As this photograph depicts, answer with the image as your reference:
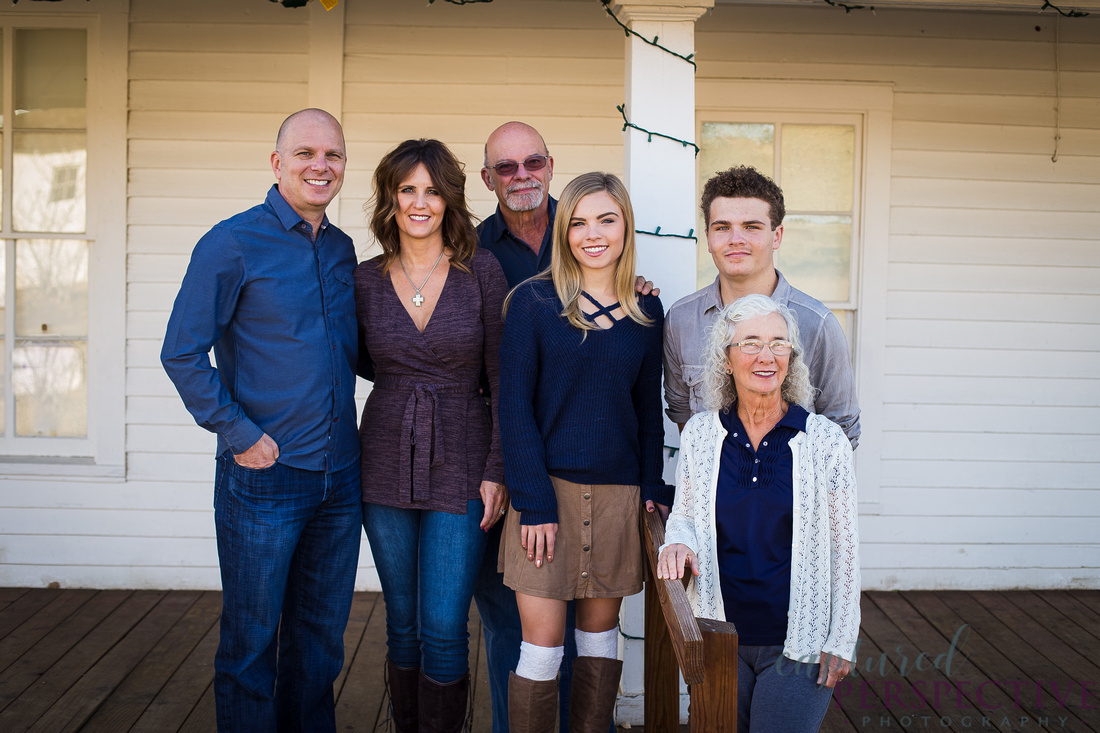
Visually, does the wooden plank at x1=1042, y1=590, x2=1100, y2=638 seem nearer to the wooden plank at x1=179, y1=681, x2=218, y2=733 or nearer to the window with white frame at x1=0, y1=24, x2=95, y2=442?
the wooden plank at x1=179, y1=681, x2=218, y2=733

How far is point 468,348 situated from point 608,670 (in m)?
0.86

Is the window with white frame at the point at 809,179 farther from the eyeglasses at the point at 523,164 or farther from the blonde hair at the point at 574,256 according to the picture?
the blonde hair at the point at 574,256

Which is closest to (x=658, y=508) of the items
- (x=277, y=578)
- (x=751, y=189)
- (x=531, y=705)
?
(x=531, y=705)

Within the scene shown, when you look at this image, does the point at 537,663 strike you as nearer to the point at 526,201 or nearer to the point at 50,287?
the point at 526,201

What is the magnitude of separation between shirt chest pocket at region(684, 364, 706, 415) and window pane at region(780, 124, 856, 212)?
210cm

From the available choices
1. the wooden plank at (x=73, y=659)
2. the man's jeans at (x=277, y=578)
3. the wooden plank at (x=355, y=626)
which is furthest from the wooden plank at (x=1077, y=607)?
the wooden plank at (x=73, y=659)

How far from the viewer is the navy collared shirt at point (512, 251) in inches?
96.0

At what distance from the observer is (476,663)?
320 cm

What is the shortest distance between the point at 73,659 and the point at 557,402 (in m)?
2.31

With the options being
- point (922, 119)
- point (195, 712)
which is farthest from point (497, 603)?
point (922, 119)

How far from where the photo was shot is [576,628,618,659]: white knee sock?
2.06 metres

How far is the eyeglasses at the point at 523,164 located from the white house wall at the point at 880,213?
1437mm

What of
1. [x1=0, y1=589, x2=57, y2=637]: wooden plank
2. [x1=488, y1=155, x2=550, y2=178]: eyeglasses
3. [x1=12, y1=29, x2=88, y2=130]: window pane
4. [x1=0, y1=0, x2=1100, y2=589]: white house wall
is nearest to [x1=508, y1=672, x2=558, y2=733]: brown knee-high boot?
[x1=488, y1=155, x2=550, y2=178]: eyeglasses

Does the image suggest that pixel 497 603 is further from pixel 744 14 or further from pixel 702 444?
pixel 744 14
